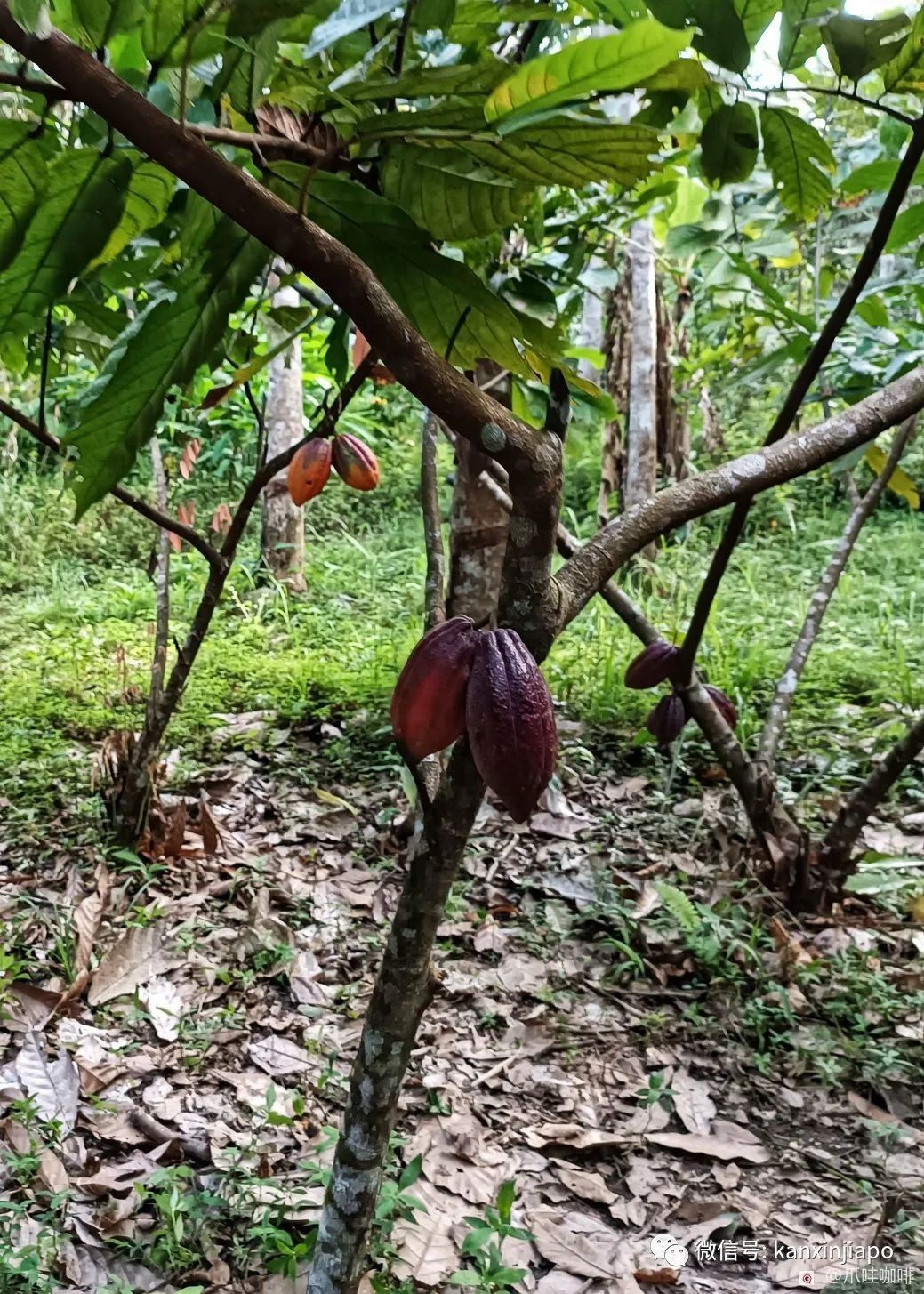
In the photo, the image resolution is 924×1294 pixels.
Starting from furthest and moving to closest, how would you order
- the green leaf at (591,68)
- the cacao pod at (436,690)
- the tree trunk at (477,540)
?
the tree trunk at (477,540) → the cacao pod at (436,690) → the green leaf at (591,68)

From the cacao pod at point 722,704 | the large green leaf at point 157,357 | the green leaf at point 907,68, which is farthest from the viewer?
the cacao pod at point 722,704

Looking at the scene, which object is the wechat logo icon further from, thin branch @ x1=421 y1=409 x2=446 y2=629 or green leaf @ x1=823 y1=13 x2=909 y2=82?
green leaf @ x1=823 y1=13 x2=909 y2=82

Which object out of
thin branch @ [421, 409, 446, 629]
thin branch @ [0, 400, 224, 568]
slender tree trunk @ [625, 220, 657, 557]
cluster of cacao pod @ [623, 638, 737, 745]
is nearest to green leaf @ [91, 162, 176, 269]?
thin branch @ [0, 400, 224, 568]

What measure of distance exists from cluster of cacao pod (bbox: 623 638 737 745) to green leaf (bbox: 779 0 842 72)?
3.00 feet

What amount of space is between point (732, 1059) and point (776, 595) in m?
2.59

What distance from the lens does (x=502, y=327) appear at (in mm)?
725

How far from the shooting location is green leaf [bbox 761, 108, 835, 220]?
3.40 feet

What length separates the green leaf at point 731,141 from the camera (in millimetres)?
1043

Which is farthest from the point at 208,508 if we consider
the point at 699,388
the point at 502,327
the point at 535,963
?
the point at 502,327

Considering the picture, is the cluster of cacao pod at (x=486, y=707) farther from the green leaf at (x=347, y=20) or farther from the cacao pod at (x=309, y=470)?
the cacao pod at (x=309, y=470)

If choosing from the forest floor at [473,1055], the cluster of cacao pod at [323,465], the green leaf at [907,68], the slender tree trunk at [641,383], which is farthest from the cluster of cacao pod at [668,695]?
the slender tree trunk at [641,383]

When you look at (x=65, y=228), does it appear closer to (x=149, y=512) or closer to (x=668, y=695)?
(x=149, y=512)

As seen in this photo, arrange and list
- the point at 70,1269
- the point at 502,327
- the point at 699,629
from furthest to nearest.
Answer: the point at 699,629
the point at 70,1269
the point at 502,327

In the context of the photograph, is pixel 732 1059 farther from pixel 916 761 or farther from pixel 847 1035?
pixel 916 761
